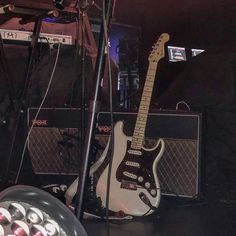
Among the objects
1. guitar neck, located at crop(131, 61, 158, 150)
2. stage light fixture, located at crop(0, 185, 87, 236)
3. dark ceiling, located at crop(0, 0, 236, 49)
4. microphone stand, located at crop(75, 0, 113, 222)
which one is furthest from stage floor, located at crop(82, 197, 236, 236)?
dark ceiling, located at crop(0, 0, 236, 49)

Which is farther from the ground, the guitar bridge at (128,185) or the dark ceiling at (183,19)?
the dark ceiling at (183,19)

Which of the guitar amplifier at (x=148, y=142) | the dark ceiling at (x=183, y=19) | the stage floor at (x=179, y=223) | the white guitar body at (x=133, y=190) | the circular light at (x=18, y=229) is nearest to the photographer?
the circular light at (x=18, y=229)

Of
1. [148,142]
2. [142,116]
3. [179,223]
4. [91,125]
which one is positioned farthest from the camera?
[148,142]

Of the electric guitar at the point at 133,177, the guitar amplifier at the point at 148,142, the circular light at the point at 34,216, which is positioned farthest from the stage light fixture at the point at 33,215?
the guitar amplifier at the point at 148,142

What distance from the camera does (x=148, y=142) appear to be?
7.28 feet

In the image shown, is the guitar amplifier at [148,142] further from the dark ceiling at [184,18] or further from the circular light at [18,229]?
the dark ceiling at [184,18]

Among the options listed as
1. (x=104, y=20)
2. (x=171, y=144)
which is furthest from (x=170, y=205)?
(x=104, y=20)

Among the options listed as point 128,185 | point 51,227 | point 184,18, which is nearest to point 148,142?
point 128,185

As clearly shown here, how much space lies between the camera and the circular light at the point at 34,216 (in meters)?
0.97

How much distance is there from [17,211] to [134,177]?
3.58 feet

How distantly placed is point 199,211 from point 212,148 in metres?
0.44

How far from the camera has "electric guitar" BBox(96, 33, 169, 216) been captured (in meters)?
2.01

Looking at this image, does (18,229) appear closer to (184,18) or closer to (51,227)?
(51,227)

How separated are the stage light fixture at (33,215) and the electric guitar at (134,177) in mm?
1021
